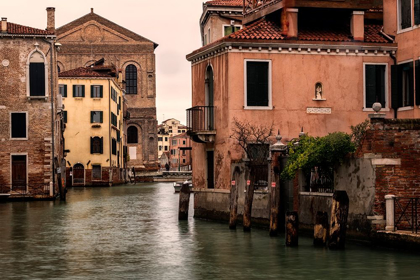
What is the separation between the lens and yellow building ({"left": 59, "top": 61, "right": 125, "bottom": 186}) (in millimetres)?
61781

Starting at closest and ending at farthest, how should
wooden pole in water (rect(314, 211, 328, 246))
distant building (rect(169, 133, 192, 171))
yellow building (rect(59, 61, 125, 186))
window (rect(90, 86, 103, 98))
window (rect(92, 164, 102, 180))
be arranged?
wooden pole in water (rect(314, 211, 328, 246)) < yellow building (rect(59, 61, 125, 186)) < window (rect(90, 86, 103, 98)) < window (rect(92, 164, 102, 180)) < distant building (rect(169, 133, 192, 171))

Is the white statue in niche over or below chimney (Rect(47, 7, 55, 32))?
below

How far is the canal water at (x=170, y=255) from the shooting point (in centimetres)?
1532

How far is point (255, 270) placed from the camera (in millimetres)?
15609

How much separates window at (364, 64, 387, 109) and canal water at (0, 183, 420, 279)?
629 cm

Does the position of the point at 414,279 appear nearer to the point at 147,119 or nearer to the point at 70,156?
the point at 70,156

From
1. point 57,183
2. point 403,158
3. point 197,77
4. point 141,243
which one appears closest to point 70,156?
point 57,183

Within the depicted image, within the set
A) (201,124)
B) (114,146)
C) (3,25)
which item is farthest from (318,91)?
(114,146)

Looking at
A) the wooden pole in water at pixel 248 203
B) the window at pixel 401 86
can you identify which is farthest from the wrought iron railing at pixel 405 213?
the window at pixel 401 86

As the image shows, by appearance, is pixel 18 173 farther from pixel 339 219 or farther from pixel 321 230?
pixel 339 219

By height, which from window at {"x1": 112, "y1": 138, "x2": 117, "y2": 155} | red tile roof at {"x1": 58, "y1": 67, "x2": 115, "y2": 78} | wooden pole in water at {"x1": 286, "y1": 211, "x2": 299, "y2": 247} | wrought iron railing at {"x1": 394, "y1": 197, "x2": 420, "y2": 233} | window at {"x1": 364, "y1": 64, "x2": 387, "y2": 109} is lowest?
wooden pole in water at {"x1": 286, "y1": 211, "x2": 299, "y2": 247}

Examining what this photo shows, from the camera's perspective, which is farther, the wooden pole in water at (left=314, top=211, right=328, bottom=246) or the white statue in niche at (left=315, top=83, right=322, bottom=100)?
the white statue in niche at (left=315, top=83, right=322, bottom=100)

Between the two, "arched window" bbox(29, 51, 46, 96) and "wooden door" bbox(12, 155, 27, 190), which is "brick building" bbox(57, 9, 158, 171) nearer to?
"arched window" bbox(29, 51, 46, 96)

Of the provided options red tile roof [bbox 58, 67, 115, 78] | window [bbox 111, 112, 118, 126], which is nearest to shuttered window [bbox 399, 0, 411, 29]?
red tile roof [bbox 58, 67, 115, 78]
